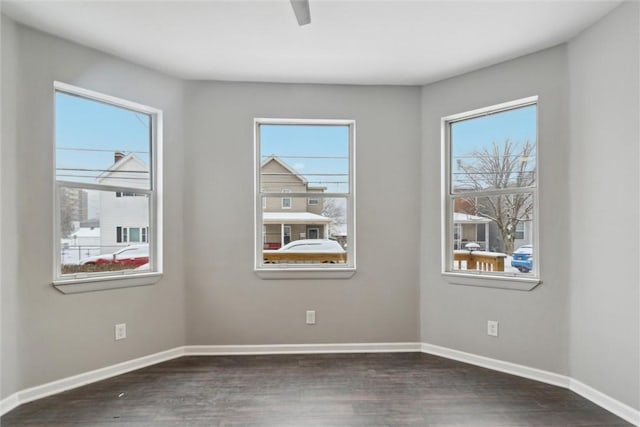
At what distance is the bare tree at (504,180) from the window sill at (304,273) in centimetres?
129

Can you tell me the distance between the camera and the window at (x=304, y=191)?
11.1 feet

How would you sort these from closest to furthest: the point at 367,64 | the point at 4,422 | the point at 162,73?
the point at 4,422
the point at 367,64
the point at 162,73

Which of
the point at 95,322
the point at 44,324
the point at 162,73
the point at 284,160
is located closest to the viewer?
the point at 44,324

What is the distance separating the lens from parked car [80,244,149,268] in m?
2.81

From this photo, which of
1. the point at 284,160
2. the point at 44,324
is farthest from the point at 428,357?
the point at 44,324

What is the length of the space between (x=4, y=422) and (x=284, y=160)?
2.66m

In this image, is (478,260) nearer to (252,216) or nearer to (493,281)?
(493,281)

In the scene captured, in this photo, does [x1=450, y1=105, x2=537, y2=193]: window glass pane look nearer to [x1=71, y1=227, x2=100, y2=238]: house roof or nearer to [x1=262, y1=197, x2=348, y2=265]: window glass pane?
[x1=262, y1=197, x2=348, y2=265]: window glass pane

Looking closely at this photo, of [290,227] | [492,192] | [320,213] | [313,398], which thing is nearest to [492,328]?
[492,192]

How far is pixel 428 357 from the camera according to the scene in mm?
3205

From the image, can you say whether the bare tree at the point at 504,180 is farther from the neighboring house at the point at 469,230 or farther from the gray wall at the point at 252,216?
the gray wall at the point at 252,216

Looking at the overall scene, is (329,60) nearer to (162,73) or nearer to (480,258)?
(162,73)

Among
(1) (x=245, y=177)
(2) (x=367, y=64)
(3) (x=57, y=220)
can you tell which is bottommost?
(3) (x=57, y=220)

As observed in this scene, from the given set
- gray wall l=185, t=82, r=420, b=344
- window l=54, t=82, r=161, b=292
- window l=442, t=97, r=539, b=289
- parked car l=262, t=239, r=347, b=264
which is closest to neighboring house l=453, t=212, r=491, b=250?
window l=442, t=97, r=539, b=289
